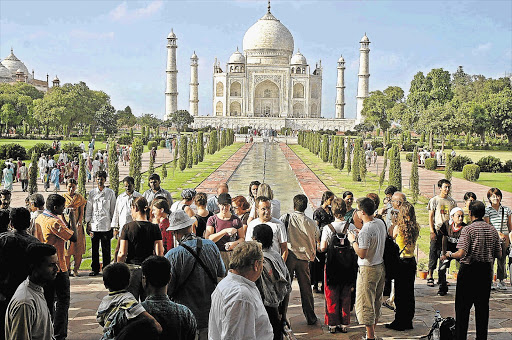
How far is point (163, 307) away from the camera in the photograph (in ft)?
7.50

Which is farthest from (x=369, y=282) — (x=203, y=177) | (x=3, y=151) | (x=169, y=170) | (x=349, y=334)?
(x=3, y=151)

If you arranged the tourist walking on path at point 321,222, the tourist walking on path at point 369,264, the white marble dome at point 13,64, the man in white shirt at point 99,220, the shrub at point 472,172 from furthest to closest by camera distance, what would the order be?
the white marble dome at point 13,64 → the shrub at point 472,172 → the man in white shirt at point 99,220 → the tourist walking on path at point 321,222 → the tourist walking on path at point 369,264

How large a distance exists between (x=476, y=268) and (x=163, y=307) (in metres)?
2.21

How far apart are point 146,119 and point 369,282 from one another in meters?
47.4

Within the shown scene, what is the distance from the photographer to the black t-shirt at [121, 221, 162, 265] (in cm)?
350

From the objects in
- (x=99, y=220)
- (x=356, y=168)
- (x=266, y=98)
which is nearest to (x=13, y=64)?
(x=266, y=98)

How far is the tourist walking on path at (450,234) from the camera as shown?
441cm

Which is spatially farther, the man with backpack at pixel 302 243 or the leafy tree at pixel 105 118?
the leafy tree at pixel 105 118

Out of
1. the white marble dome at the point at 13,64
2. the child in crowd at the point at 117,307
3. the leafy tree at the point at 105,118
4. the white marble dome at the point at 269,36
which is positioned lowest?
the child in crowd at the point at 117,307

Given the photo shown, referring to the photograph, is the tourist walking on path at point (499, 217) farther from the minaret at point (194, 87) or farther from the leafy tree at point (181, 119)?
the minaret at point (194, 87)

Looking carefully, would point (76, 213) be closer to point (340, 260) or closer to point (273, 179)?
point (340, 260)

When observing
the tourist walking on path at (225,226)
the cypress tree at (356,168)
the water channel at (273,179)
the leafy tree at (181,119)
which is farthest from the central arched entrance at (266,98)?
the tourist walking on path at (225,226)

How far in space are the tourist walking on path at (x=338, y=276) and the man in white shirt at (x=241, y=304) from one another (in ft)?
5.30

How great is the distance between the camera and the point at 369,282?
12.1 feet
